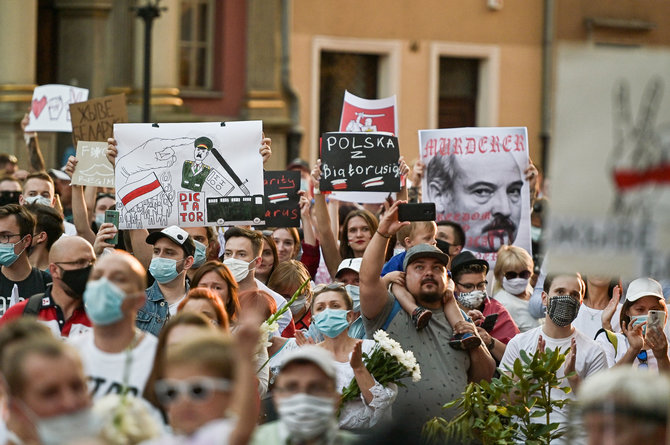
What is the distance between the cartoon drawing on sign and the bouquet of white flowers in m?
2.69

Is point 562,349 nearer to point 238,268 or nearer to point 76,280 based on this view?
point 238,268

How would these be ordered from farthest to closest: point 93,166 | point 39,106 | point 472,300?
point 39,106
point 93,166
point 472,300

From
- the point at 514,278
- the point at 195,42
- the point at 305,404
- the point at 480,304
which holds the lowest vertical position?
the point at 305,404

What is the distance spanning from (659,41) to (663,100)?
22046 mm

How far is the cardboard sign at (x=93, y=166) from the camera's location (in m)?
10.8

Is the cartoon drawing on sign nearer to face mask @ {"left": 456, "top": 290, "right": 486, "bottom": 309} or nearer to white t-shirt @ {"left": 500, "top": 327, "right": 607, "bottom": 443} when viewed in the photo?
white t-shirt @ {"left": 500, "top": 327, "right": 607, "bottom": 443}

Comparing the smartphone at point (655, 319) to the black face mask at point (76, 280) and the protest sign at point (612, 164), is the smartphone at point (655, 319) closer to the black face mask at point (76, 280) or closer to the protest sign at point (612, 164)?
the protest sign at point (612, 164)

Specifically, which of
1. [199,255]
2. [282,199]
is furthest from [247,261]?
[282,199]

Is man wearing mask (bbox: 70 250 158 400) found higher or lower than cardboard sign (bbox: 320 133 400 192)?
lower

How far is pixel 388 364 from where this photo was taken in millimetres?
7520

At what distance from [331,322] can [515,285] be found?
2499 millimetres

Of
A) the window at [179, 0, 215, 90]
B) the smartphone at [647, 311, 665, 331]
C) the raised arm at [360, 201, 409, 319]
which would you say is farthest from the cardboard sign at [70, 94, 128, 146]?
the window at [179, 0, 215, 90]

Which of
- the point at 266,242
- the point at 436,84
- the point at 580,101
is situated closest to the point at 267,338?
the point at 266,242

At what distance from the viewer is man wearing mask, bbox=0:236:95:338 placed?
6953 mm
